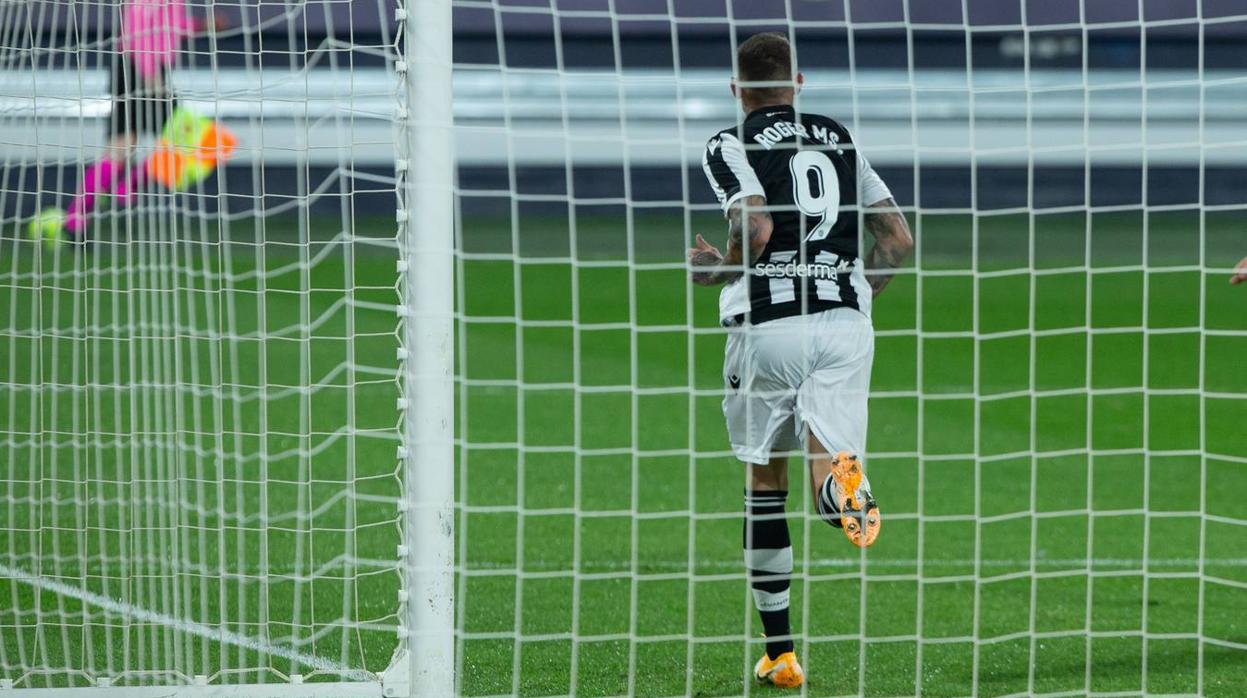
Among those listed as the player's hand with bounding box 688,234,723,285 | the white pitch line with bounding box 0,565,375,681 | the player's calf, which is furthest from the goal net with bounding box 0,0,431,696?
the player's calf

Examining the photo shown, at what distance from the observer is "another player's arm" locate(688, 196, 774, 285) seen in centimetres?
384

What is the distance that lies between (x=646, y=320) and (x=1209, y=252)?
10.1 m

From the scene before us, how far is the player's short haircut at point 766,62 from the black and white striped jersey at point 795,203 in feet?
0.27

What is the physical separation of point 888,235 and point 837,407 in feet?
1.87

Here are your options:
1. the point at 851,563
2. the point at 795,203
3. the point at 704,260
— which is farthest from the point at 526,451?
the point at 795,203

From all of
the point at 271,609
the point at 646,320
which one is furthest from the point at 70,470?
the point at 646,320

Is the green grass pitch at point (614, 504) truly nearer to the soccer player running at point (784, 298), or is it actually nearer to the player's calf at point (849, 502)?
the soccer player running at point (784, 298)

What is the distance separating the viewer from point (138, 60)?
4.49 meters

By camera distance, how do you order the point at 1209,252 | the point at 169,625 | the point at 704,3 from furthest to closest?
the point at 704,3, the point at 1209,252, the point at 169,625

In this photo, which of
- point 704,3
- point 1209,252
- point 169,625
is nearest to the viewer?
point 169,625

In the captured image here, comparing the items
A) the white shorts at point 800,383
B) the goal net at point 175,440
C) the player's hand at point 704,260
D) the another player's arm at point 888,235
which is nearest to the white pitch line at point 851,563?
the goal net at point 175,440

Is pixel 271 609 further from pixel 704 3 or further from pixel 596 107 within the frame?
pixel 596 107

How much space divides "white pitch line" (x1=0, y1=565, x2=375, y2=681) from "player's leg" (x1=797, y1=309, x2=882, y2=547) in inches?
53.0

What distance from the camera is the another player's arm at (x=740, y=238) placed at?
384 cm
